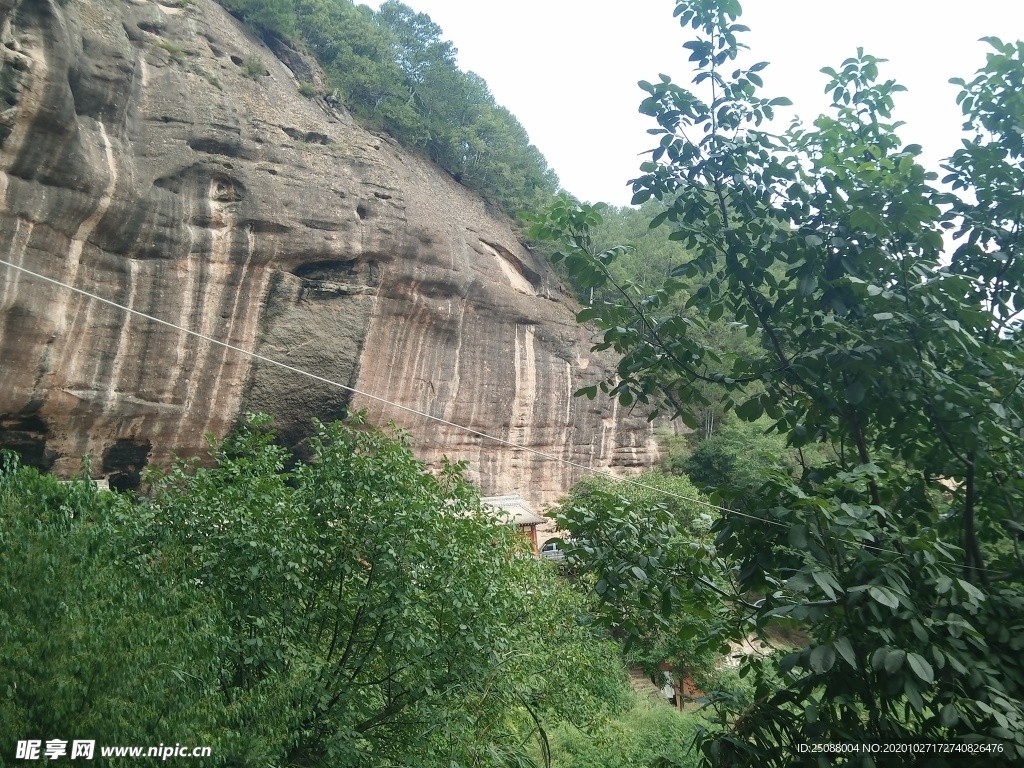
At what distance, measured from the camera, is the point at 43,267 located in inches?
419

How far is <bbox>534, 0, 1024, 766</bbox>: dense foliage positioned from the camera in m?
2.38

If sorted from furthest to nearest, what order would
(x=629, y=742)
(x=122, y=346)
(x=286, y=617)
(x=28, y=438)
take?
(x=122, y=346)
(x=28, y=438)
(x=629, y=742)
(x=286, y=617)

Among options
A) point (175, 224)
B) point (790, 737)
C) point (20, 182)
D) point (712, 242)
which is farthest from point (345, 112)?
point (790, 737)

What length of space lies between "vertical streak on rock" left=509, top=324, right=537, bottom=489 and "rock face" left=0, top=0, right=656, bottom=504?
2.0 inches

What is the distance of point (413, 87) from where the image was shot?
2198 cm

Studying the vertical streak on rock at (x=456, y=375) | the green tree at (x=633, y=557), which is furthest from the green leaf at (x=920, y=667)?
the vertical streak on rock at (x=456, y=375)

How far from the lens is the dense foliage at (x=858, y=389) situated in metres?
2.38

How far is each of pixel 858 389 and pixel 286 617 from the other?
16.1 feet

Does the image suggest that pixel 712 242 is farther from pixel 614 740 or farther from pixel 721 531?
pixel 614 740

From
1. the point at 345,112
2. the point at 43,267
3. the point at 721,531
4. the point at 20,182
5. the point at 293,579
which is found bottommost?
the point at 293,579

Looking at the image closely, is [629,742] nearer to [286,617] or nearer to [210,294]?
[286,617]

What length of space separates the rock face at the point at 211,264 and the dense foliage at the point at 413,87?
65.9 inches

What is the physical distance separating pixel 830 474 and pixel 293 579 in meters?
4.15

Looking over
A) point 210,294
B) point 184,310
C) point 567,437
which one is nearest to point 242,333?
point 210,294
